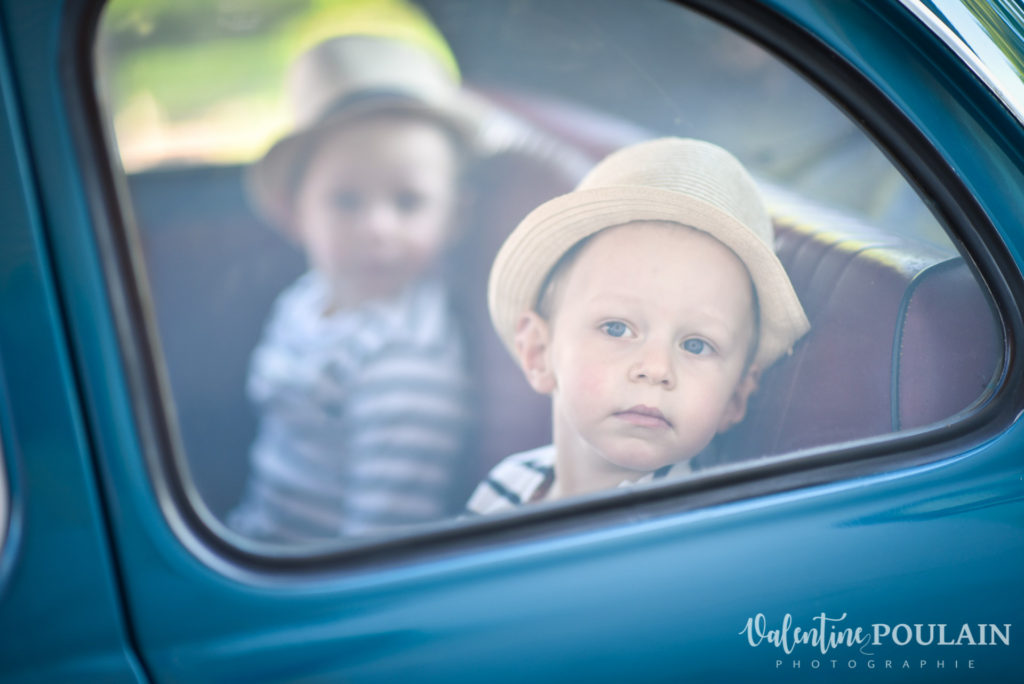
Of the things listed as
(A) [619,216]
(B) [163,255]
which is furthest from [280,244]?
(A) [619,216]

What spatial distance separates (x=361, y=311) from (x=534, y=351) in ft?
0.74

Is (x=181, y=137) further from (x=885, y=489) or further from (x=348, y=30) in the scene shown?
(x=885, y=489)

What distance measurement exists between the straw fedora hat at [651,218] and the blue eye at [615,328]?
0.32 ft

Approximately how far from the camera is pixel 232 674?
3.26 ft

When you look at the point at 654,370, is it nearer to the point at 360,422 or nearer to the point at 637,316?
the point at 637,316

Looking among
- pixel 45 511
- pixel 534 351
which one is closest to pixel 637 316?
pixel 534 351

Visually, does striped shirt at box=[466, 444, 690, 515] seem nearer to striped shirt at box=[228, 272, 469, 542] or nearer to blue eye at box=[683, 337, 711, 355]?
striped shirt at box=[228, 272, 469, 542]

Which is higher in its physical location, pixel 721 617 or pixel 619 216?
pixel 619 216

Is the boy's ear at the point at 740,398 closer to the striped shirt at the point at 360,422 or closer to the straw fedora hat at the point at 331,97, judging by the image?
the striped shirt at the point at 360,422

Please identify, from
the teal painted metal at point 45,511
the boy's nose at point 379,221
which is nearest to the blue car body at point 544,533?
the teal painted metal at point 45,511

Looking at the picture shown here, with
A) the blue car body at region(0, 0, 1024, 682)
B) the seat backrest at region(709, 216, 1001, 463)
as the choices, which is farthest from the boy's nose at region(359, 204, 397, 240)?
the seat backrest at region(709, 216, 1001, 463)

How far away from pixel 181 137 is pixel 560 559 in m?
0.69

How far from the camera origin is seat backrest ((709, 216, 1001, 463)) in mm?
1096

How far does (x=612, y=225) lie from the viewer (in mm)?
1091
